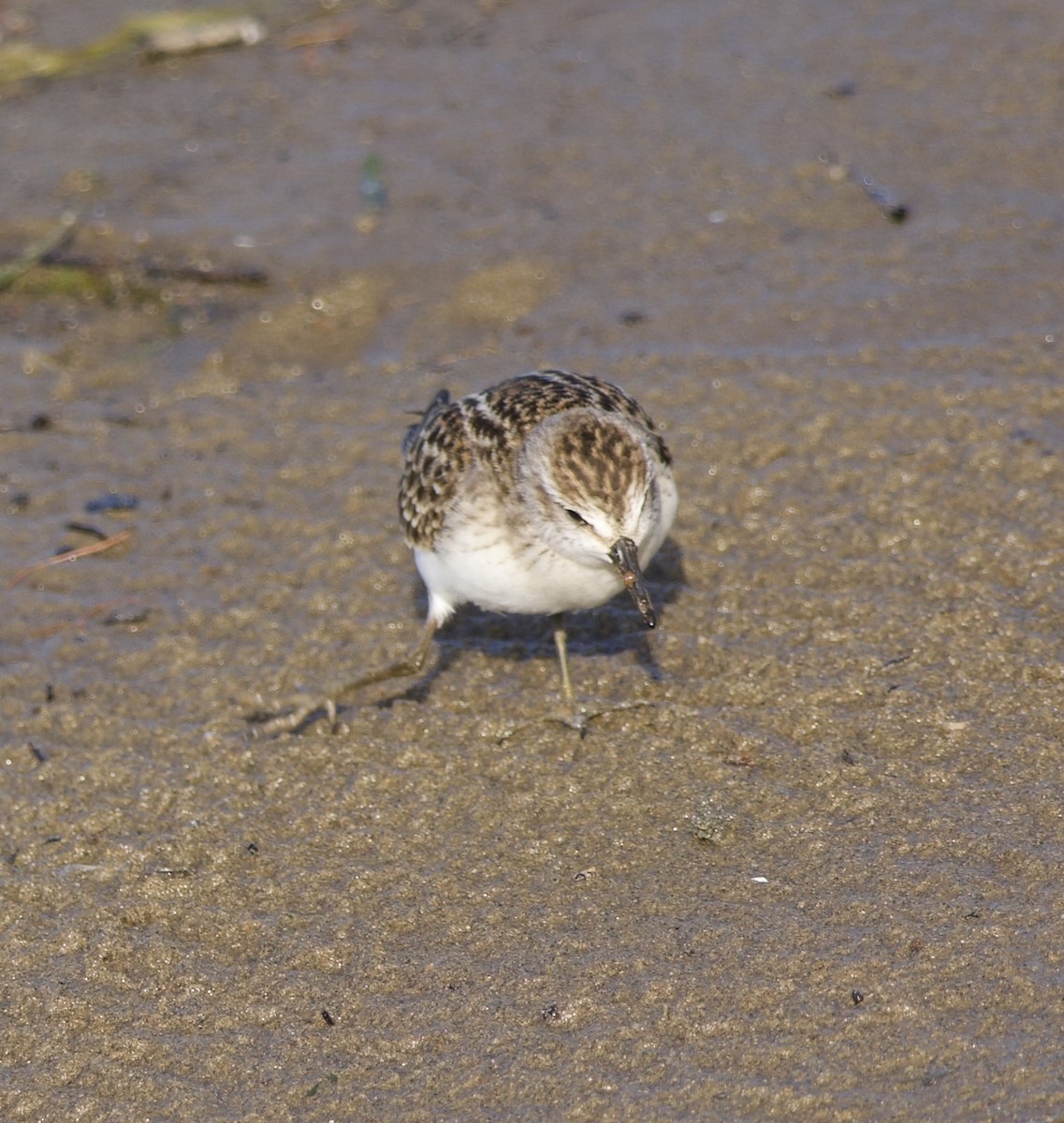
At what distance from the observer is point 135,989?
4824 mm

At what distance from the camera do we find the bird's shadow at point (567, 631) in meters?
6.26

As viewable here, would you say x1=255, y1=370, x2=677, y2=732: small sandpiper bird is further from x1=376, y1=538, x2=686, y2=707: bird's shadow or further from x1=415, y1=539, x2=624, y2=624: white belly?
x1=376, y1=538, x2=686, y2=707: bird's shadow

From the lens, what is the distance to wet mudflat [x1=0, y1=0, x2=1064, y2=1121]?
452cm

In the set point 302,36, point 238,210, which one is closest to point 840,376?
point 238,210

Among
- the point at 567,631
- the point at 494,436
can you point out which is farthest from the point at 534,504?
the point at 567,631

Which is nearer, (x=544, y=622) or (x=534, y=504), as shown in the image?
(x=534, y=504)

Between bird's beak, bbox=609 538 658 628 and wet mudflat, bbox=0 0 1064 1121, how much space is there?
685 mm

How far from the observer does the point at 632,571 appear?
5.15m

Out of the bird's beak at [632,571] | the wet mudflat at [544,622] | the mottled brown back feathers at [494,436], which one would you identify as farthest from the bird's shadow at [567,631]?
the bird's beak at [632,571]

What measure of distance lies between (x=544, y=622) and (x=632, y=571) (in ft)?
4.48

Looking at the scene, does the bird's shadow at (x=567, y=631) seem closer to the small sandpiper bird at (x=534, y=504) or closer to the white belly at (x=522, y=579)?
the small sandpiper bird at (x=534, y=504)

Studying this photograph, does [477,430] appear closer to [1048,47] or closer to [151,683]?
[151,683]

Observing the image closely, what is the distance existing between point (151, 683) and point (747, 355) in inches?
131

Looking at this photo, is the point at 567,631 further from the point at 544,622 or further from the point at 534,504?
the point at 534,504
